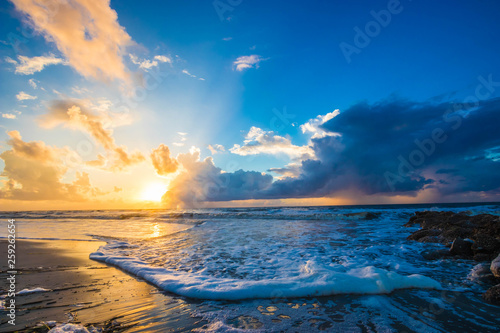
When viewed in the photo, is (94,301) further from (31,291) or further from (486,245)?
(486,245)

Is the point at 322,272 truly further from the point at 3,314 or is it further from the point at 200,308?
the point at 3,314

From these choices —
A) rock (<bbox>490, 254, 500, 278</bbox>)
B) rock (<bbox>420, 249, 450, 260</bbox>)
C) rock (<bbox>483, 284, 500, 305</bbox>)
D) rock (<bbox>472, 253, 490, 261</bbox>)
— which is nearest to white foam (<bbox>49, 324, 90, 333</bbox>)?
rock (<bbox>483, 284, 500, 305</bbox>)

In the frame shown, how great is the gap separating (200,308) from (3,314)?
2.90 metres

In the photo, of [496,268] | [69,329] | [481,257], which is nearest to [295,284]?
[69,329]

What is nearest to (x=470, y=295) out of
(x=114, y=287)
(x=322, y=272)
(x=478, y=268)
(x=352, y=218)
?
(x=478, y=268)

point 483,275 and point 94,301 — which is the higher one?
point 94,301

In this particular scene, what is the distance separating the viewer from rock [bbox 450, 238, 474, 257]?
7.09m

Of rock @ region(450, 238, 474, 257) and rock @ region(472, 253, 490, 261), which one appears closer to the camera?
rock @ region(472, 253, 490, 261)

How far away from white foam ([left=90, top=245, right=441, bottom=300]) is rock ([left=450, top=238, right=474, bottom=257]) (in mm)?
3556

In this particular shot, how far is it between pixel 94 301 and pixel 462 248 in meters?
10.1

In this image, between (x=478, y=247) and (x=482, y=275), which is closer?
(x=482, y=275)

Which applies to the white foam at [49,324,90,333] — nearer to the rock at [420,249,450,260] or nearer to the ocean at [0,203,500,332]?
the ocean at [0,203,500,332]

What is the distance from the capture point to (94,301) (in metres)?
3.98

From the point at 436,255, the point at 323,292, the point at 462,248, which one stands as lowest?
the point at 436,255
